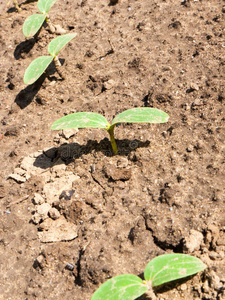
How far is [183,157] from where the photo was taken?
1.78 meters

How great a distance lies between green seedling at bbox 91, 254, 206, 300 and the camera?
1.25 metres

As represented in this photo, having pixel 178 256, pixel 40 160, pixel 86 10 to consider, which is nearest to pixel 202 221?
pixel 178 256

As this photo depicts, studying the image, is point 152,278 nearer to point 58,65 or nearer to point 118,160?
point 118,160

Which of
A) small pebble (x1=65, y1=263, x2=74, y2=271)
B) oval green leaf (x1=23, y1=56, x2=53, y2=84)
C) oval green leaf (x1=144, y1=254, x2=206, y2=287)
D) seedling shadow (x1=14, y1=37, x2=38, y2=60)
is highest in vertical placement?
oval green leaf (x1=23, y1=56, x2=53, y2=84)

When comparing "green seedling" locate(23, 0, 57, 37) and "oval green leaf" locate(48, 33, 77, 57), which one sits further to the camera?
"green seedling" locate(23, 0, 57, 37)

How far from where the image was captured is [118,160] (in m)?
1.88

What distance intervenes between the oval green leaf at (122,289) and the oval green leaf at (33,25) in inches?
80.6

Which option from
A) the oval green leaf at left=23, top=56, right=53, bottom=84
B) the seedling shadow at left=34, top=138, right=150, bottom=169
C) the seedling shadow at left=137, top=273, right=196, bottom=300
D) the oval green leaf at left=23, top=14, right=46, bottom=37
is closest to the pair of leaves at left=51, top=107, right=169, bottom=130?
the seedling shadow at left=34, top=138, right=150, bottom=169

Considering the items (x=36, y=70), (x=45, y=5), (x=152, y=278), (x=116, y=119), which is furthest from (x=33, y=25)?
(x=152, y=278)

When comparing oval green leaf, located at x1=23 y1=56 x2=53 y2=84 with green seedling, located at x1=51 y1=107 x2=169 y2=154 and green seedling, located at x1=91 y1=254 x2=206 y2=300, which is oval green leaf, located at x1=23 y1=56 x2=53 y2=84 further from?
green seedling, located at x1=91 y1=254 x2=206 y2=300

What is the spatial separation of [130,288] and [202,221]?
490 millimetres

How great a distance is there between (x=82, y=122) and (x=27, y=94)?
953mm

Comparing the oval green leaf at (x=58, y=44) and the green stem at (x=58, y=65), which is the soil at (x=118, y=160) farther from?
the oval green leaf at (x=58, y=44)

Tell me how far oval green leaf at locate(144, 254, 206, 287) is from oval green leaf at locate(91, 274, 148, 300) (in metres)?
0.06
